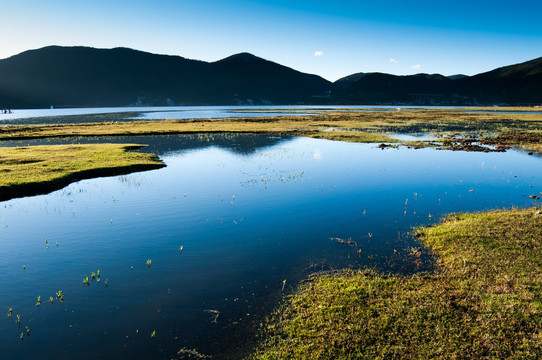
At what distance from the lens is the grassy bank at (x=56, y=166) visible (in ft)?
101

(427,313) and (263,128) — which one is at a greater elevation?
(263,128)

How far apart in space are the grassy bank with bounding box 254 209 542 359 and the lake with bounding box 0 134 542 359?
141cm

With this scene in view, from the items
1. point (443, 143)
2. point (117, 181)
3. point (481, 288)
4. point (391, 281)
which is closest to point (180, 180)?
point (117, 181)

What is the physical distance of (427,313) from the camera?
11281 mm

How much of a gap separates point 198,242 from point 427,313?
1348 cm

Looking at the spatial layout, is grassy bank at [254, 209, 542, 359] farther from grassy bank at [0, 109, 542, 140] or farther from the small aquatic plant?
grassy bank at [0, 109, 542, 140]

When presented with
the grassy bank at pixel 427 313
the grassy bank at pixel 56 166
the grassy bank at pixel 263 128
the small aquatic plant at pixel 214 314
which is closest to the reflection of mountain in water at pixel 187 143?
the grassy bank at pixel 56 166

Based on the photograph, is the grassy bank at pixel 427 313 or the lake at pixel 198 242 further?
the lake at pixel 198 242

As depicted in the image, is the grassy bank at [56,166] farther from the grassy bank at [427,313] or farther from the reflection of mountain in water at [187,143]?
the grassy bank at [427,313]

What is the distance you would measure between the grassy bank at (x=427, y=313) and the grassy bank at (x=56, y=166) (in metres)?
31.6

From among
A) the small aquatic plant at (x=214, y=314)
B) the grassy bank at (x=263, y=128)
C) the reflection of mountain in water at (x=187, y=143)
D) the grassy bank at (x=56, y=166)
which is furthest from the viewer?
the grassy bank at (x=263, y=128)

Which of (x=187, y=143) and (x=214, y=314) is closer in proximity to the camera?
(x=214, y=314)

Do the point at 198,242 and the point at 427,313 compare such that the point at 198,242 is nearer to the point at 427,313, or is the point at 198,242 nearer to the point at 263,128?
the point at 427,313

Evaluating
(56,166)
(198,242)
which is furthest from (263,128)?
(198,242)
